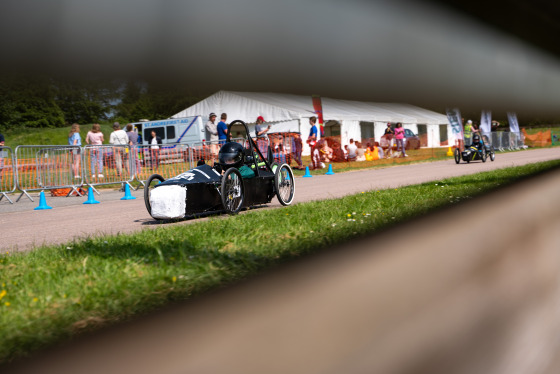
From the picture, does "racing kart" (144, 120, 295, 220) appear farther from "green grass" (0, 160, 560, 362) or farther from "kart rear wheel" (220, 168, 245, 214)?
"green grass" (0, 160, 560, 362)

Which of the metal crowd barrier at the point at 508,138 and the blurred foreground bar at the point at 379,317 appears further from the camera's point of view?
the metal crowd barrier at the point at 508,138

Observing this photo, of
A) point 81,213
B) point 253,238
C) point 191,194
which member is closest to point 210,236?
point 253,238

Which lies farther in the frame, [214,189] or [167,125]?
[214,189]

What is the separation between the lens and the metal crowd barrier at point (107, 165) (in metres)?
13.2

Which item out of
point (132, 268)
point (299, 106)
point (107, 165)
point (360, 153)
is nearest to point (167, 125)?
Result: point (299, 106)

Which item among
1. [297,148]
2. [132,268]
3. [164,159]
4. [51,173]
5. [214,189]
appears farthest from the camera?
[297,148]

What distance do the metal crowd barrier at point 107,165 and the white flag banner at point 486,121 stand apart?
1214 cm

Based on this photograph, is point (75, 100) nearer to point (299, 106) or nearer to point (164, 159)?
point (299, 106)


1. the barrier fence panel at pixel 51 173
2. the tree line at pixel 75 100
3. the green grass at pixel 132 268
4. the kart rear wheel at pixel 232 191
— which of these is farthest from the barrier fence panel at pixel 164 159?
the tree line at pixel 75 100

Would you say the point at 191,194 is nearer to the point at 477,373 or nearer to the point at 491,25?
the point at 491,25

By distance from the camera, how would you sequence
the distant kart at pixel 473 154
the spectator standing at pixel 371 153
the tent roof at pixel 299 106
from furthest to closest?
1. the spectator standing at pixel 371 153
2. the distant kart at pixel 473 154
3. the tent roof at pixel 299 106

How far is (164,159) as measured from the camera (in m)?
15.1

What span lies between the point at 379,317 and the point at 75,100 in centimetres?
43

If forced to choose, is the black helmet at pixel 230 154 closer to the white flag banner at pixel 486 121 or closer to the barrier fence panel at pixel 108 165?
the white flag banner at pixel 486 121
